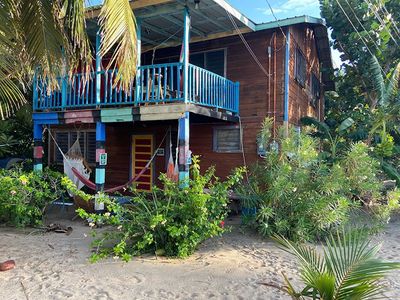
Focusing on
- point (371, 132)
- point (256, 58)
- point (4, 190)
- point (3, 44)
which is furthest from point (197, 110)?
point (371, 132)

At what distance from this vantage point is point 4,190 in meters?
7.38

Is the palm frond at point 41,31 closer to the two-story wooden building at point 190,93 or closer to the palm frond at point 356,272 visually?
the two-story wooden building at point 190,93

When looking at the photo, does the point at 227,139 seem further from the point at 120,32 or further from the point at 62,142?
the point at 62,142

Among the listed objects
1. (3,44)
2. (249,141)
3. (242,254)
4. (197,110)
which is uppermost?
(3,44)

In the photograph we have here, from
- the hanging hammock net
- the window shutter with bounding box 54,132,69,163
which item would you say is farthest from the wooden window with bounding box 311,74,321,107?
the window shutter with bounding box 54,132,69,163

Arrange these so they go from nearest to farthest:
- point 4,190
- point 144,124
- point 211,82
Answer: point 4,190, point 211,82, point 144,124

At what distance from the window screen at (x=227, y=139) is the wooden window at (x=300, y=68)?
100 inches

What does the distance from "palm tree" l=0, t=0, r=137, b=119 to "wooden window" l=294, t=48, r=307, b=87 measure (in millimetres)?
6683

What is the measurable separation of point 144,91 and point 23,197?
3510mm

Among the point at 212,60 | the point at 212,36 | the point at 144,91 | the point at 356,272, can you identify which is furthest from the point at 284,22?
the point at 356,272

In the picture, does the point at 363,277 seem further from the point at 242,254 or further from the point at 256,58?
the point at 256,58

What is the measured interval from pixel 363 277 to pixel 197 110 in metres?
5.65

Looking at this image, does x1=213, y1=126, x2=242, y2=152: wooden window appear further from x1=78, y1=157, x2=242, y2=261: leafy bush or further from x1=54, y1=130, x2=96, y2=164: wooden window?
x1=54, y1=130, x2=96, y2=164: wooden window

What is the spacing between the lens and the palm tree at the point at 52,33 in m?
4.41
